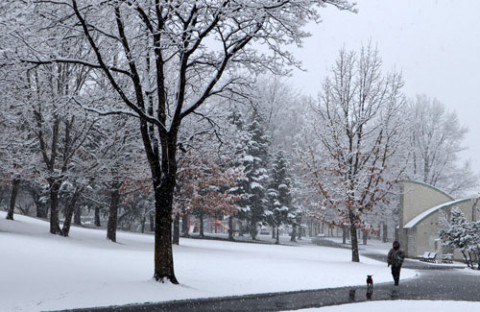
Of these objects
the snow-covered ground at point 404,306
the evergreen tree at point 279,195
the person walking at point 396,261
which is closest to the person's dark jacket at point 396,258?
the person walking at point 396,261

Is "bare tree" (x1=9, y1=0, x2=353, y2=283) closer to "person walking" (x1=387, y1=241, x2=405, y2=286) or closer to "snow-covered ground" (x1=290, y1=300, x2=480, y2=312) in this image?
"snow-covered ground" (x1=290, y1=300, x2=480, y2=312)

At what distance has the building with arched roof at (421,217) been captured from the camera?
41844 millimetres

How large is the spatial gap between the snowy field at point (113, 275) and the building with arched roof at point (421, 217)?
54.6 ft

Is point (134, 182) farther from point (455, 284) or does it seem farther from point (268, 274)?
point (455, 284)

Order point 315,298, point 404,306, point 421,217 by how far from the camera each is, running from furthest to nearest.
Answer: point 421,217, point 315,298, point 404,306

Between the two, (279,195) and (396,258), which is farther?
(279,195)

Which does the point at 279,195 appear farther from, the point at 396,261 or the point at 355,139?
the point at 396,261

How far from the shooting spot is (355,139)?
30.5 metres

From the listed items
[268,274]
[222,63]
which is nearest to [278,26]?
[222,63]

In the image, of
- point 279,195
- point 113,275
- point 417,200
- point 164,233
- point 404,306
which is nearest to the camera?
point 404,306

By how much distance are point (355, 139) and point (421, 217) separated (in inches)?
590

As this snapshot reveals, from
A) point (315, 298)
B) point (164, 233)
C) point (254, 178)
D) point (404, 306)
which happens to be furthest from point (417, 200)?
point (164, 233)

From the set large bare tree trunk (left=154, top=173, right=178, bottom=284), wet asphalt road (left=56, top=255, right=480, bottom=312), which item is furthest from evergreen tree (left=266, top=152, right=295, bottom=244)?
large bare tree trunk (left=154, top=173, right=178, bottom=284)

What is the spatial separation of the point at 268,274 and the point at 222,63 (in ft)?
30.3
